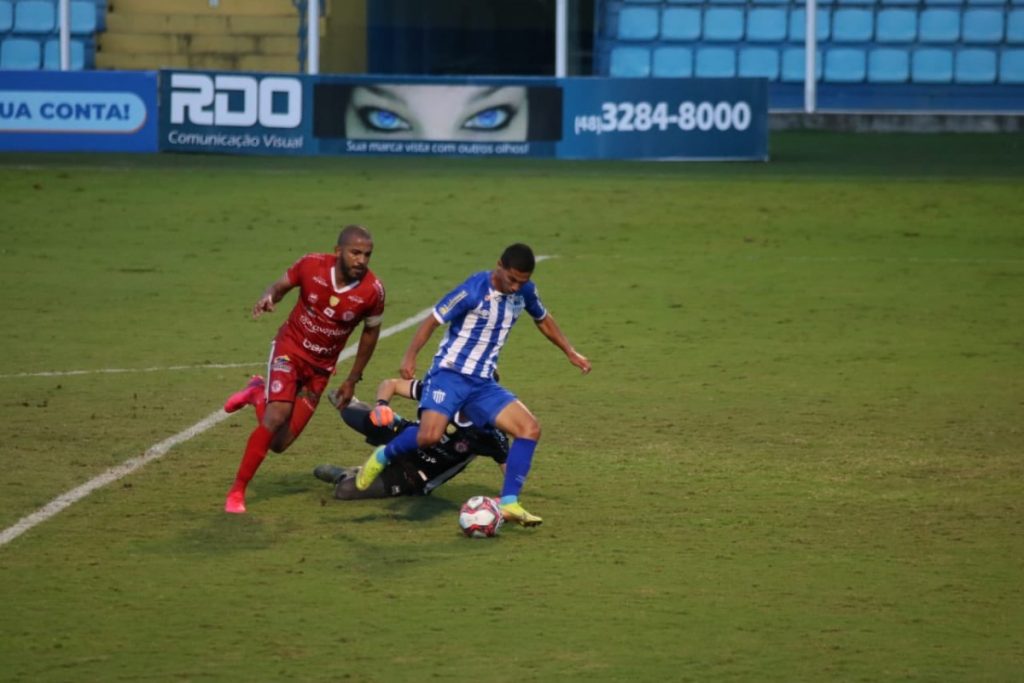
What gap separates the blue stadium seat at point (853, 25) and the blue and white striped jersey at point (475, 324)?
27029 mm

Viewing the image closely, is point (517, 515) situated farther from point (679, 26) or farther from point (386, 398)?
point (679, 26)

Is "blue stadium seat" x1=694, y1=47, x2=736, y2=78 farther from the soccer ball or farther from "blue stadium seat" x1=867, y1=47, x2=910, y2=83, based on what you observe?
the soccer ball

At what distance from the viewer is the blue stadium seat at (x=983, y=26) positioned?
1382 inches

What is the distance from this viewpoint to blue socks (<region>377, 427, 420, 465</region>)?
9656 mm

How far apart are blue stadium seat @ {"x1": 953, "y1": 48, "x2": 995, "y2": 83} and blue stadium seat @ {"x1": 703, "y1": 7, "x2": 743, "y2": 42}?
4.37 metres

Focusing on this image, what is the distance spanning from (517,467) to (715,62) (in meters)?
27.1

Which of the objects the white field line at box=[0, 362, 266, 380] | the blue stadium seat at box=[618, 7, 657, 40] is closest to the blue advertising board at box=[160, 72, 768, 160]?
the blue stadium seat at box=[618, 7, 657, 40]

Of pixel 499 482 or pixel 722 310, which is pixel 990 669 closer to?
pixel 499 482

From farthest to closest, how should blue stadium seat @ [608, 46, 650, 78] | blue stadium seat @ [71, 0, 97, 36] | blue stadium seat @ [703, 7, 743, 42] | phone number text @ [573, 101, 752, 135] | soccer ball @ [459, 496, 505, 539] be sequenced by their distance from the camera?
blue stadium seat @ [71, 0, 97, 36]
blue stadium seat @ [703, 7, 743, 42]
blue stadium seat @ [608, 46, 650, 78]
phone number text @ [573, 101, 752, 135]
soccer ball @ [459, 496, 505, 539]

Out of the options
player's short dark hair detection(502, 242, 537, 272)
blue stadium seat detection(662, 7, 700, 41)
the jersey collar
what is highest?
blue stadium seat detection(662, 7, 700, 41)

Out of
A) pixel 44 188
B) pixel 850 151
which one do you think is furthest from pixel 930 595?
pixel 850 151

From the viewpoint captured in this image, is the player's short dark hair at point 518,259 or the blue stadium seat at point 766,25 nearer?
the player's short dark hair at point 518,259

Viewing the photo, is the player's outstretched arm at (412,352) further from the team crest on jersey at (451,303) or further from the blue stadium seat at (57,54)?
the blue stadium seat at (57,54)

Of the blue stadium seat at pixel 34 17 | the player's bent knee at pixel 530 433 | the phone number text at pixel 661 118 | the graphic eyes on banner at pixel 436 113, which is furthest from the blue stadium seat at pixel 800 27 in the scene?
the player's bent knee at pixel 530 433
